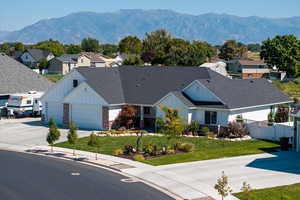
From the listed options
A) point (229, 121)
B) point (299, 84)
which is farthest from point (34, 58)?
point (229, 121)

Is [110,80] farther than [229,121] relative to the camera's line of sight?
Yes

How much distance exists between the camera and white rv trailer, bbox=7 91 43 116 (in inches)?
2122

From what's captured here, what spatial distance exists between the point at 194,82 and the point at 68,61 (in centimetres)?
8419

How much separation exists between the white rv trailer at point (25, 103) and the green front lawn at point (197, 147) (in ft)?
50.9

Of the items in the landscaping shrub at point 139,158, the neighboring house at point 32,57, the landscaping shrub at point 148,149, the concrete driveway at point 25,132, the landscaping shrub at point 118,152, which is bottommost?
the landscaping shrub at point 139,158

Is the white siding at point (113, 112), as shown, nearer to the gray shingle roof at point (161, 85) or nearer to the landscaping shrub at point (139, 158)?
the gray shingle roof at point (161, 85)

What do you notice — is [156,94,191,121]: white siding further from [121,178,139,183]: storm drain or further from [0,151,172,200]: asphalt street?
[121,178,139,183]: storm drain

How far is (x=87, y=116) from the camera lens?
154 ft

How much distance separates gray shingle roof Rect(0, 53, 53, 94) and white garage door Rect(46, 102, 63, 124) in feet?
28.4

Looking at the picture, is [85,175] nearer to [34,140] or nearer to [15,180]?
[15,180]

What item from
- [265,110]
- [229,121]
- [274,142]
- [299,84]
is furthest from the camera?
[299,84]

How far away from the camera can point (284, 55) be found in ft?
381

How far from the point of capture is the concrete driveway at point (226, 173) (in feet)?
85.3

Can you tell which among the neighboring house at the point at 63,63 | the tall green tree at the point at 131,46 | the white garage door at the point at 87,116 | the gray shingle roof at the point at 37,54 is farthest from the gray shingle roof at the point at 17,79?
the tall green tree at the point at 131,46
